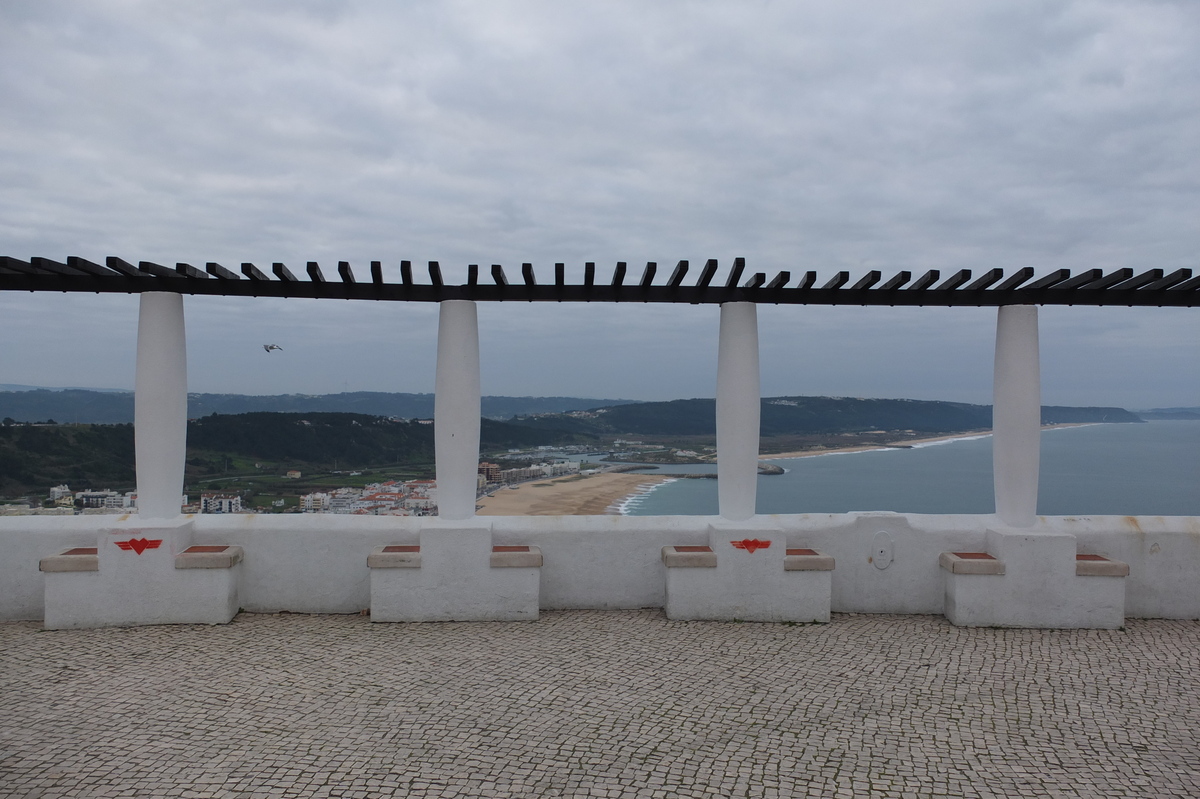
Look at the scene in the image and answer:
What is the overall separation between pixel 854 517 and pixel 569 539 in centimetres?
291

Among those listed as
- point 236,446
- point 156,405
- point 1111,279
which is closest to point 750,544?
point 1111,279

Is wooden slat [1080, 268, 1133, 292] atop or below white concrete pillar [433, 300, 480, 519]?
atop

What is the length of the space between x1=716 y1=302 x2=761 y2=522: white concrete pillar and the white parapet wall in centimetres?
31

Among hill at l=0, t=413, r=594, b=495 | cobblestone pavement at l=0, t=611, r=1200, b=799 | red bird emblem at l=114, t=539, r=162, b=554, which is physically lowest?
cobblestone pavement at l=0, t=611, r=1200, b=799

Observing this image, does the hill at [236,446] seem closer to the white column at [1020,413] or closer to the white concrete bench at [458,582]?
the white concrete bench at [458,582]

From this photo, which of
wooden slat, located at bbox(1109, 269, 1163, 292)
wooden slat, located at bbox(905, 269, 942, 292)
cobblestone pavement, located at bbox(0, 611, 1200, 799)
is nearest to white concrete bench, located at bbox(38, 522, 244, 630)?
cobblestone pavement, located at bbox(0, 611, 1200, 799)

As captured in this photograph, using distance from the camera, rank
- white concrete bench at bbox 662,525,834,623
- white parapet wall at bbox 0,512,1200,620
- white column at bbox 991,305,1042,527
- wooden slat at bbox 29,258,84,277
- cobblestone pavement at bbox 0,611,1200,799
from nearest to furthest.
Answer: cobblestone pavement at bbox 0,611,1200,799, wooden slat at bbox 29,258,84,277, white concrete bench at bbox 662,525,834,623, white parapet wall at bbox 0,512,1200,620, white column at bbox 991,305,1042,527

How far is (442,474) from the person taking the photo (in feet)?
20.9

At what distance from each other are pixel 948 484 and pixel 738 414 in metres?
26.4

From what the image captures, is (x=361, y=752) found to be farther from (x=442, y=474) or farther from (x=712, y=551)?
(x=712, y=551)

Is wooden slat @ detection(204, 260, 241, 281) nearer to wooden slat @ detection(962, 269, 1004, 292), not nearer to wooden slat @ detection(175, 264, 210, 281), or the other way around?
wooden slat @ detection(175, 264, 210, 281)

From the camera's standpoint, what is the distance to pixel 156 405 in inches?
243

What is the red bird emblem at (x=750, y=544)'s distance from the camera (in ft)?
20.6

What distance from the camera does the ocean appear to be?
55.0ft
